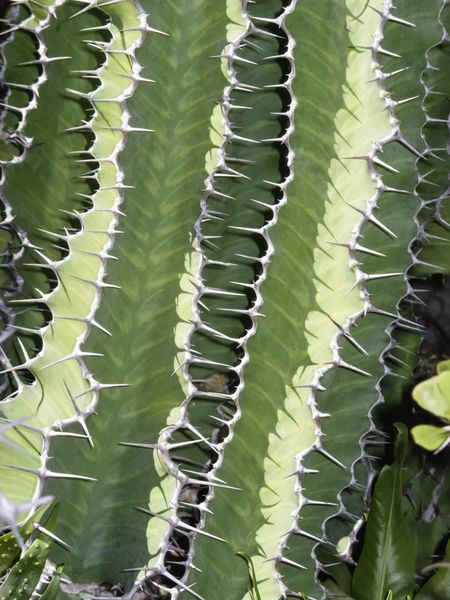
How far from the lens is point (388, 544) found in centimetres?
79

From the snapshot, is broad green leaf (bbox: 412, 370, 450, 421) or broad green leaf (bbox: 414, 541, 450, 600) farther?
broad green leaf (bbox: 414, 541, 450, 600)

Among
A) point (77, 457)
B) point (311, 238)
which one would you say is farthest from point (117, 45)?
point (77, 457)

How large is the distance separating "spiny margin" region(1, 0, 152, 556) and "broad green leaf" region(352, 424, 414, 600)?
331 mm

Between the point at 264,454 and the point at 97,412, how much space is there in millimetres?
183

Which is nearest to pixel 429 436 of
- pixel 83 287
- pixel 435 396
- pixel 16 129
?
pixel 435 396

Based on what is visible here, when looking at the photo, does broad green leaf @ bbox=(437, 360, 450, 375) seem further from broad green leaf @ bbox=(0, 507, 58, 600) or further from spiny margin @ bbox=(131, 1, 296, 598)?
broad green leaf @ bbox=(0, 507, 58, 600)

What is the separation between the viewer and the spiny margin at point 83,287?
727 millimetres

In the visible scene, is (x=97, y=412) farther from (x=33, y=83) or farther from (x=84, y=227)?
(x=33, y=83)

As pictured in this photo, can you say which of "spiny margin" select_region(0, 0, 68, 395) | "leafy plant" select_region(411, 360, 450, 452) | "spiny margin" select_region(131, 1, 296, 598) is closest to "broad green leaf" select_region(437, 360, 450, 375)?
"leafy plant" select_region(411, 360, 450, 452)

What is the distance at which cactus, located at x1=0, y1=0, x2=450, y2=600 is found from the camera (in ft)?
2.41

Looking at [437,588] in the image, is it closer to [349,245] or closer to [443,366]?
[443,366]

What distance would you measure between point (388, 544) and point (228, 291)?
339 mm

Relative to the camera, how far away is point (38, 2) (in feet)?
2.53

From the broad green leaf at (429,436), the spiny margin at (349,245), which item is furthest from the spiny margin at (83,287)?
the broad green leaf at (429,436)
